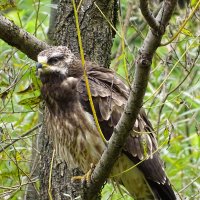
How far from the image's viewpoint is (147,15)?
340 cm

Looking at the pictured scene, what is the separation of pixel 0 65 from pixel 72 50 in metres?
1.25

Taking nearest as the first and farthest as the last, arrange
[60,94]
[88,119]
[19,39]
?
[88,119] → [60,94] → [19,39]

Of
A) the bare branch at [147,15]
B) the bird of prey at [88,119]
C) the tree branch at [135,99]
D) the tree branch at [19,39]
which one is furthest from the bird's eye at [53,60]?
the bare branch at [147,15]

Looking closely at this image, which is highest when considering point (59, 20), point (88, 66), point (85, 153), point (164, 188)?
point (59, 20)

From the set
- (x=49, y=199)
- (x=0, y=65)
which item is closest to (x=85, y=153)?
(x=49, y=199)

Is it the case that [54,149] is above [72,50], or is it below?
below

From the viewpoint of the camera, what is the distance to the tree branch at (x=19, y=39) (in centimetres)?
533

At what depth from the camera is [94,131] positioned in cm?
516

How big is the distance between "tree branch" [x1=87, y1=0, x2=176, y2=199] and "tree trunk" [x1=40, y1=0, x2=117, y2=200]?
81 centimetres

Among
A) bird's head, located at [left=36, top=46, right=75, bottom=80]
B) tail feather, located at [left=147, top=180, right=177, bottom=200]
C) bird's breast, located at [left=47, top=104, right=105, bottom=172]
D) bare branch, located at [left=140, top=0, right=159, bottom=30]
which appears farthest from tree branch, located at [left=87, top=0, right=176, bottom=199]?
bird's head, located at [left=36, top=46, right=75, bottom=80]

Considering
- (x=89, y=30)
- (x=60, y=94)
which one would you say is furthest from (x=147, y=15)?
(x=89, y=30)

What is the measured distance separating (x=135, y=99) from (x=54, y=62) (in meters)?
1.56

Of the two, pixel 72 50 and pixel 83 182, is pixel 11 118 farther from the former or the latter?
pixel 83 182

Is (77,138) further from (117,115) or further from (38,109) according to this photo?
(38,109)
